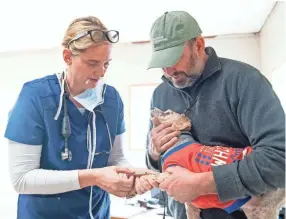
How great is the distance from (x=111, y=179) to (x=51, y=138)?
0.94 feet

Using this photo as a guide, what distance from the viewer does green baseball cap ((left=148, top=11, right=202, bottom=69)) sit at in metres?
1.08

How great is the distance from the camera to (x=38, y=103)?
4.29ft

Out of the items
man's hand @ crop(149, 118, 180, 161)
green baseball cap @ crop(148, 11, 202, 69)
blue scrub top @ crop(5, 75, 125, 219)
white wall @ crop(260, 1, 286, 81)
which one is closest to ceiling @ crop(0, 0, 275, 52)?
white wall @ crop(260, 1, 286, 81)

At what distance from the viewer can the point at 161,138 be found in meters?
1.13

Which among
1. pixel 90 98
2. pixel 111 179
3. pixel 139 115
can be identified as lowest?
pixel 139 115

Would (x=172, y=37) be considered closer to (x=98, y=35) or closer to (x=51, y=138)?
(x=98, y=35)

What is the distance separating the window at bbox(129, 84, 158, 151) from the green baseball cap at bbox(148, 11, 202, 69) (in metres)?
2.59

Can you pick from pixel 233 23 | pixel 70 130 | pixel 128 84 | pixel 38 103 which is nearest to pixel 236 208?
pixel 70 130

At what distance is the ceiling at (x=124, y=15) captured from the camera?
271 centimetres

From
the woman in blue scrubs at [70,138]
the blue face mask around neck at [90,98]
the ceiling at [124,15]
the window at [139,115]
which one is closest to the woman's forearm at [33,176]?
the woman in blue scrubs at [70,138]

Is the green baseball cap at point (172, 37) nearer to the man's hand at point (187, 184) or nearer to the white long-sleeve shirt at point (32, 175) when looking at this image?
the man's hand at point (187, 184)

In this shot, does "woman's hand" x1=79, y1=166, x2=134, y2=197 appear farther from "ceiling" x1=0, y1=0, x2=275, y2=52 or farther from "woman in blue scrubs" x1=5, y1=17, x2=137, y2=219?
"ceiling" x1=0, y1=0, x2=275, y2=52

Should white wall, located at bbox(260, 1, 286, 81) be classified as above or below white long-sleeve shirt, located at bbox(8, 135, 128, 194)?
above

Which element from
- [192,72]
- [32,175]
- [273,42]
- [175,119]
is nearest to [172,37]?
[192,72]
